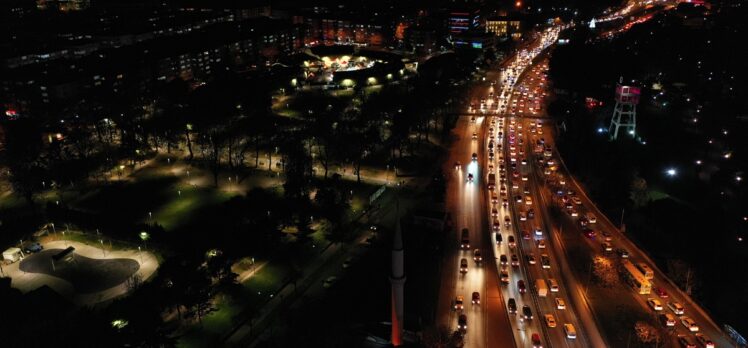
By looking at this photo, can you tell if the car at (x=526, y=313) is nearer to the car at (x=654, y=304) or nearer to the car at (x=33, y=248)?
the car at (x=654, y=304)

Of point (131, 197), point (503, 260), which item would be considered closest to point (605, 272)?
point (503, 260)

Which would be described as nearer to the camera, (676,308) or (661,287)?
(676,308)

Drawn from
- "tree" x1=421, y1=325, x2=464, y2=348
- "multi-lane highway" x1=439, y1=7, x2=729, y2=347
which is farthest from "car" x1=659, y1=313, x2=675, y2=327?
"tree" x1=421, y1=325, x2=464, y2=348

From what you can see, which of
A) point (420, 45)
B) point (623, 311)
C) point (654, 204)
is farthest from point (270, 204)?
point (420, 45)

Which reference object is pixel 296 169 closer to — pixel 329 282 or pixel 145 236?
pixel 145 236

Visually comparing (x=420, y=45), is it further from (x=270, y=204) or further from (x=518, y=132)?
(x=270, y=204)

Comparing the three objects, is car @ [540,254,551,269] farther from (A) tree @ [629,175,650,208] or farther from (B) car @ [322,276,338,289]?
(B) car @ [322,276,338,289]
